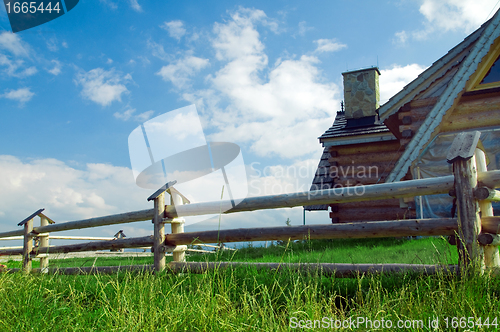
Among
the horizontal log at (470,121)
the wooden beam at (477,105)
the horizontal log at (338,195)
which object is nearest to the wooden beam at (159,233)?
the horizontal log at (338,195)

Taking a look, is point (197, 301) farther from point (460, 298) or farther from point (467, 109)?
point (467, 109)

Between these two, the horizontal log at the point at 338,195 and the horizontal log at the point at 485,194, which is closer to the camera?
the horizontal log at the point at 485,194

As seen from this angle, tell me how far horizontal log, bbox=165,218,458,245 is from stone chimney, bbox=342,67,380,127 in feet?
36.0

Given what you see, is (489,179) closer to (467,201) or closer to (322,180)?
(467,201)

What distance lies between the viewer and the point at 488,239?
3.70 m

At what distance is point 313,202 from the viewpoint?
4.54m

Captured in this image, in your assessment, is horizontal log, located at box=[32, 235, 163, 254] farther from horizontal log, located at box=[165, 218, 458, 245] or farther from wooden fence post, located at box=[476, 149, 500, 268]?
wooden fence post, located at box=[476, 149, 500, 268]

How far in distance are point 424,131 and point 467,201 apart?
6.14 meters

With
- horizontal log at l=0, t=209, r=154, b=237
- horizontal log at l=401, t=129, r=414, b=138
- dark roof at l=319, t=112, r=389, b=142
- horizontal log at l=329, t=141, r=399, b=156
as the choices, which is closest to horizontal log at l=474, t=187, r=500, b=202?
horizontal log at l=0, t=209, r=154, b=237

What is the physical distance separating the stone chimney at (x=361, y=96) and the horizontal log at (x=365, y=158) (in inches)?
69.3

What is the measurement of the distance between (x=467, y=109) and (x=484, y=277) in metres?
7.88

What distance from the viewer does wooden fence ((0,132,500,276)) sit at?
3771 millimetres

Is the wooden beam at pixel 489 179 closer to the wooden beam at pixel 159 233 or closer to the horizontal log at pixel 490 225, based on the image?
the horizontal log at pixel 490 225

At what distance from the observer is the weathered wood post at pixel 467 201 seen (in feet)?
12.2
